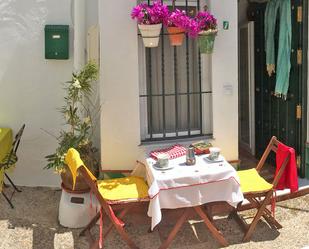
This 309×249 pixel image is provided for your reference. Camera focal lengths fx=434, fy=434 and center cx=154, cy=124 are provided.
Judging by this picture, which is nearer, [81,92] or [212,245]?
[212,245]

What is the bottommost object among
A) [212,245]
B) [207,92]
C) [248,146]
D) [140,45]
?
[212,245]

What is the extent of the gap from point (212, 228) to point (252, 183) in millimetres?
739

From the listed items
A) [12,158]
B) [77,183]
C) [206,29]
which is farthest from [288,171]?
[12,158]

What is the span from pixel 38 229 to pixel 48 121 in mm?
1659

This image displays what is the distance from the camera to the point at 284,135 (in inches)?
257

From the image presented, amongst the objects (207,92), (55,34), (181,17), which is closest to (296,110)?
(207,92)

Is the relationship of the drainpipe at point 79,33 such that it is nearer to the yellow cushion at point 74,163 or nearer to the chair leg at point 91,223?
the yellow cushion at point 74,163

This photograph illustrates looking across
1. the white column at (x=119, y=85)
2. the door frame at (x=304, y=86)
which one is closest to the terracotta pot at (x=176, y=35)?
the white column at (x=119, y=85)

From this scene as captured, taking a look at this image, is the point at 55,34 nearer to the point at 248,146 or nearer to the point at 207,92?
the point at 207,92

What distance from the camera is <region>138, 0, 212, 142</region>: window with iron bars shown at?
5.40 metres

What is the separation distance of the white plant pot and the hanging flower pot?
49cm

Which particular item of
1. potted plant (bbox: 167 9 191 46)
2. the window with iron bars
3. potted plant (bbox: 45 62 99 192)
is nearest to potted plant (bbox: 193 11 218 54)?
potted plant (bbox: 167 9 191 46)

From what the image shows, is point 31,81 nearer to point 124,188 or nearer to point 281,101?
point 124,188

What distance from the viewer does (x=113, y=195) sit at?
14.7 feet
